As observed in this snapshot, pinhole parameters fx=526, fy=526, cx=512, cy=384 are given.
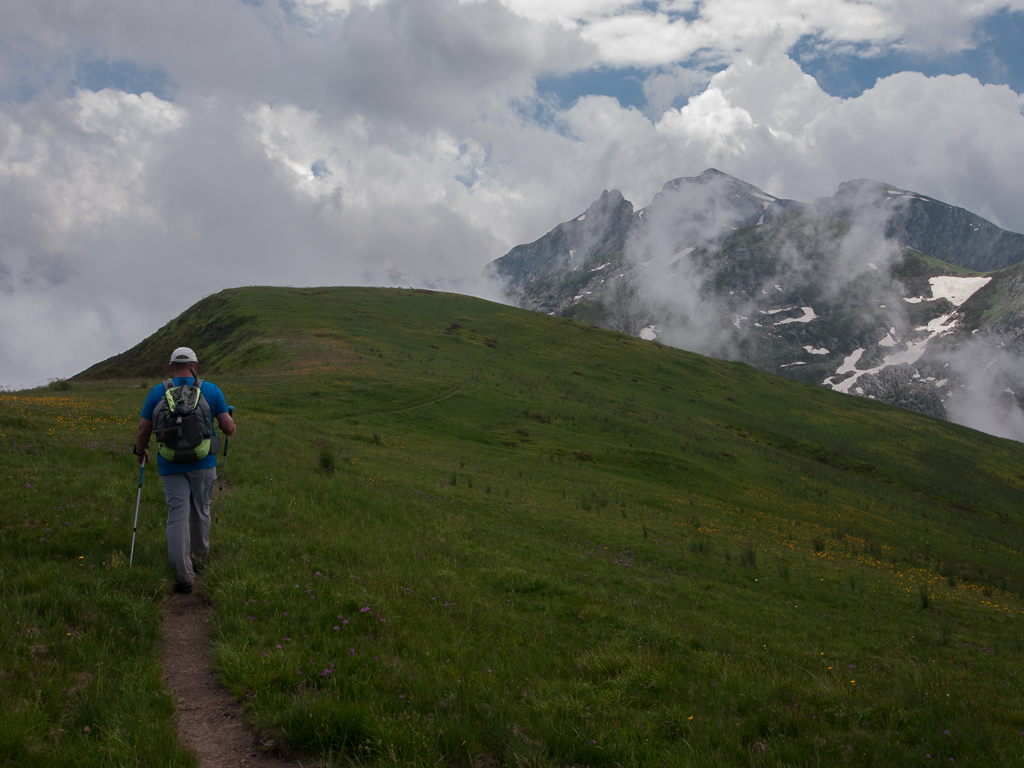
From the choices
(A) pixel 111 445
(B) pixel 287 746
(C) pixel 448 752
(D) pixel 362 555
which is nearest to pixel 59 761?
(B) pixel 287 746

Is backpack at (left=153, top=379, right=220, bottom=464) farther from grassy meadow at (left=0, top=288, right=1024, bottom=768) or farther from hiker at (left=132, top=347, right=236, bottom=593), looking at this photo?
grassy meadow at (left=0, top=288, right=1024, bottom=768)

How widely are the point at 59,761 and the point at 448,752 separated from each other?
3.14 m

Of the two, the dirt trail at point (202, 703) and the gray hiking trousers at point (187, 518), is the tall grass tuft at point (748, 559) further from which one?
the dirt trail at point (202, 703)

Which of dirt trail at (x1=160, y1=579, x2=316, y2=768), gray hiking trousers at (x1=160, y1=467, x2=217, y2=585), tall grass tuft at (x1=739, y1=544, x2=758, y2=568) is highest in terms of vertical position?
gray hiking trousers at (x1=160, y1=467, x2=217, y2=585)

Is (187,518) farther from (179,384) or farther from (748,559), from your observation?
(748,559)

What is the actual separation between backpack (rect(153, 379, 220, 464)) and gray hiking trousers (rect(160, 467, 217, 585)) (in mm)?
349

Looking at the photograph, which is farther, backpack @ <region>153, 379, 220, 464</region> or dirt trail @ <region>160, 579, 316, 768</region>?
backpack @ <region>153, 379, 220, 464</region>

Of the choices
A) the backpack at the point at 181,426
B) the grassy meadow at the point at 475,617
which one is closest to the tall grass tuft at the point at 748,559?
the grassy meadow at the point at 475,617

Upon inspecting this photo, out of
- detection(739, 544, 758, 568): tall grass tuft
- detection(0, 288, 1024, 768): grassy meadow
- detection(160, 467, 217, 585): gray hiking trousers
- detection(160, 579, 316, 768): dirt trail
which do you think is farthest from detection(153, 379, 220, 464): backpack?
detection(739, 544, 758, 568): tall grass tuft

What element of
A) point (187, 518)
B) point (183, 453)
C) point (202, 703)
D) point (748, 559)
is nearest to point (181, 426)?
point (183, 453)

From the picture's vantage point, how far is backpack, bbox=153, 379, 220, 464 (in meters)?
8.14

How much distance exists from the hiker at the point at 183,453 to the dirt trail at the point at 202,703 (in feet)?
3.05

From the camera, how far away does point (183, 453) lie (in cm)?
820

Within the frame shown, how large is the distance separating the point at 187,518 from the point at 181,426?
1490 mm
